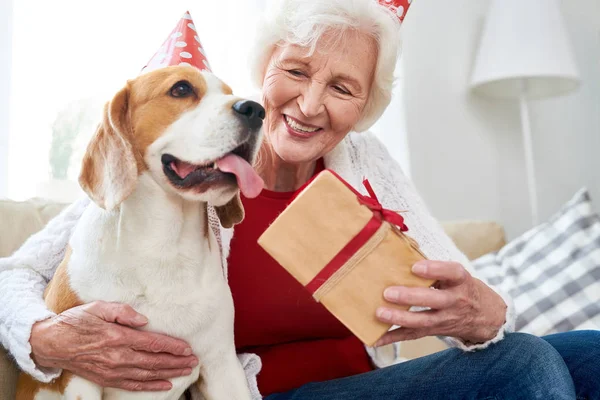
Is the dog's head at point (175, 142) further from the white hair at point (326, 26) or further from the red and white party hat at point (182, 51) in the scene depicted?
the white hair at point (326, 26)

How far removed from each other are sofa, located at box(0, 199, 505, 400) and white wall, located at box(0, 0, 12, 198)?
19.1 inches

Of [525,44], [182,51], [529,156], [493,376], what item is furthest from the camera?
[529,156]

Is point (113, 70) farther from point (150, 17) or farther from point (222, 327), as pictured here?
point (222, 327)

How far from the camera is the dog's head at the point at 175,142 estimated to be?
96 cm

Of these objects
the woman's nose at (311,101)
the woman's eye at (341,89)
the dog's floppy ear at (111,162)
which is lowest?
the dog's floppy ear at (111,162)

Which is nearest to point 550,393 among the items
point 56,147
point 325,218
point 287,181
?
point 325,218

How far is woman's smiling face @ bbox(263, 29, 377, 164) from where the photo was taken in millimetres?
1267

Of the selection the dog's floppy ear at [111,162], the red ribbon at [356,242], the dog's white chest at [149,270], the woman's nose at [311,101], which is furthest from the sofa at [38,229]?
the woman's nose at [311,101]

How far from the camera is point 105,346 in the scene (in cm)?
97

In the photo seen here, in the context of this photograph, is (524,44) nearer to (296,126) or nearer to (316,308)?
(296,126)

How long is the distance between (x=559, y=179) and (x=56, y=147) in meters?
2.22

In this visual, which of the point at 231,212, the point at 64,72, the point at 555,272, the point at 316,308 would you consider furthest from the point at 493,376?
the point at 64,72

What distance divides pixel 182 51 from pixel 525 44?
175cm

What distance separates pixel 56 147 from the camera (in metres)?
2.08
